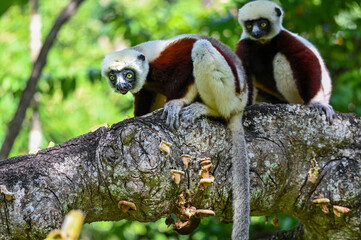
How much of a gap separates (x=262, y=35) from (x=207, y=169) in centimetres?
270

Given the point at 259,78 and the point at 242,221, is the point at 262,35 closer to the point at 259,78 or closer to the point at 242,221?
the point at 259,78

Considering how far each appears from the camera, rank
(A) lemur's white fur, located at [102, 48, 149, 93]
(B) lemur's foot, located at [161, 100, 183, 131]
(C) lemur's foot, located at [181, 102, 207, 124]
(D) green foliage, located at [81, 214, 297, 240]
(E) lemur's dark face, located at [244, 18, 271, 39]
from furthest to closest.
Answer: (D) green foliage, located at [81, 214, 297, 240]
(E) lemur's dark face, located at [244, 18, 271, 39]
(A) lemur's white fur, located at [102, 48, 149, 93]
(C) lemur's foot, located at [181, 102, 207, 124]
(B) lemur's foot, located at [161, 100, 183, 131]

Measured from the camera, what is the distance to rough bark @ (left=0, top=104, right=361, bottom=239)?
10.9ft

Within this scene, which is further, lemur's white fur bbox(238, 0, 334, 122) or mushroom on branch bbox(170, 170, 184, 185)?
lemur's white fur bbox(238, 0, 334, 122)

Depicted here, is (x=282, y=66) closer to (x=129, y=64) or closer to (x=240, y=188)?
(x=129, y=64)

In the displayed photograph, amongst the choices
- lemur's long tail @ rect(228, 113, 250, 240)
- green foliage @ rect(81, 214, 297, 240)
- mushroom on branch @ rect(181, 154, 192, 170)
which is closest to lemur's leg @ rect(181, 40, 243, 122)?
lemur's long tail @ rect(228, 113, 250, 240)

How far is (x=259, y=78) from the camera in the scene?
5852 mm

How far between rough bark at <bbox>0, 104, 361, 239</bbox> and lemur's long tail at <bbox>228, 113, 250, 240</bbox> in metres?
0.08

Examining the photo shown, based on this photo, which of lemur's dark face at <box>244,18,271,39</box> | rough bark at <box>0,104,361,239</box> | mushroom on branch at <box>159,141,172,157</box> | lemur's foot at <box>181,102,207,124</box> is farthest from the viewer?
lemur's dark face at <box>244,18,271,39</box>

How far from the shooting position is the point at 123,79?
4965mm

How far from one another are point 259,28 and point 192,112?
2257mm

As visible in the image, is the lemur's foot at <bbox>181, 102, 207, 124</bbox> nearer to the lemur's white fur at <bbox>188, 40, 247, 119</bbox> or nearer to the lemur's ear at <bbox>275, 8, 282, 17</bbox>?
the lemur's white fur at <bbox>188, 40, 247, 119</bbox>

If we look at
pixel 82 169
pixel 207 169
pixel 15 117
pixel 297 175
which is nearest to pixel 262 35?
pixel 297 175

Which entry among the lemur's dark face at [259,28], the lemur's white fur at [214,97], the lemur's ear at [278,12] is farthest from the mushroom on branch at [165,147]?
the lemur's ear at [278,12]
